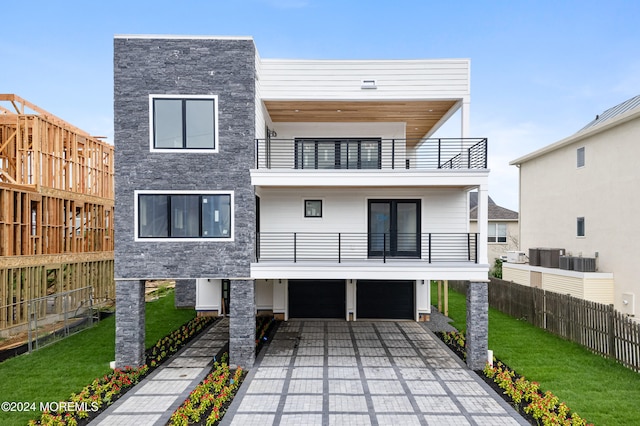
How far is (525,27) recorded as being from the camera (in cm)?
2084

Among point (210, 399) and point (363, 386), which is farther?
point (363, 386)

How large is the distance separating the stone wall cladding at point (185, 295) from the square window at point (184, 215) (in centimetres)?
880

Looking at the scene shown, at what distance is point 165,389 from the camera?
9.27 metres

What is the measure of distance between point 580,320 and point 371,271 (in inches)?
279

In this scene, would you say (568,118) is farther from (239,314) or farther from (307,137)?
(239,314)

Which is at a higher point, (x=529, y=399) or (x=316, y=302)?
(x=316, y=302)

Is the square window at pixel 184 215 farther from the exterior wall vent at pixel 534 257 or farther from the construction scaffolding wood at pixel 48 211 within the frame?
the exterior wall vent at pixel 534 257

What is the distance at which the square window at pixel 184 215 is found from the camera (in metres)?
10.7

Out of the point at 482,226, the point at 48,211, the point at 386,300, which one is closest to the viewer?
the point at 482,226

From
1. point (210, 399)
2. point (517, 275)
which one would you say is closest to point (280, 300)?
point (210, 399)

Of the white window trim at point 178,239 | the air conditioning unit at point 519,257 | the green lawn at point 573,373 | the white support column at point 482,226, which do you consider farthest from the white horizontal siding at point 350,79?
the air conditioning unit at point 519,257

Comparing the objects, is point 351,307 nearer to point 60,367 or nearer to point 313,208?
point 313,208

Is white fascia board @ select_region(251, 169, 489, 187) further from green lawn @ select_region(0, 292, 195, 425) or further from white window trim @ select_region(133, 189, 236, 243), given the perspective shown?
green lawn @ select_region(0, 292, 195, 425)

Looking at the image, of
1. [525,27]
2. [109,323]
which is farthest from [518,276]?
[109,323]
